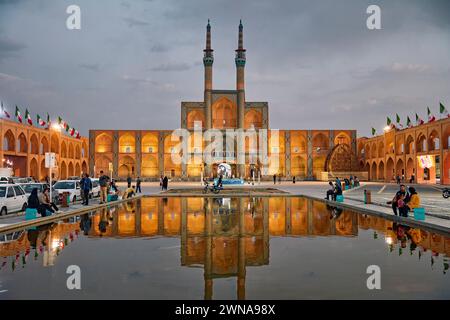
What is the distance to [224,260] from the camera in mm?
6414

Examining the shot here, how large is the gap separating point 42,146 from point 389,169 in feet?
144

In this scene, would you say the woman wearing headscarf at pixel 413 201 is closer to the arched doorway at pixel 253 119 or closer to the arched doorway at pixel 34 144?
the arched doorway at pixel 34 144

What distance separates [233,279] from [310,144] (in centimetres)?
5324

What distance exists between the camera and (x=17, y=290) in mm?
4766

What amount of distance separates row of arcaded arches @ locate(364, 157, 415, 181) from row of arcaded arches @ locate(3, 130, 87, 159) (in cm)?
4008

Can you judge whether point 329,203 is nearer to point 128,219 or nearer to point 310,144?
point 128,219

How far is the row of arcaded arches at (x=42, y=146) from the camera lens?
37125mm

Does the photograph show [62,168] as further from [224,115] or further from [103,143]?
[224,115]

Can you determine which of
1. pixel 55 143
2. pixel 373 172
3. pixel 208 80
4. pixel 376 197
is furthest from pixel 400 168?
pixel 55 143

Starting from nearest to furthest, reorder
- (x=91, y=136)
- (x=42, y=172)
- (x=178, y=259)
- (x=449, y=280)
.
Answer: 1. (x=449, y=280)
2. (x=178, y=259)
3. (x=42, y=172)
4. (x=91, y=136)

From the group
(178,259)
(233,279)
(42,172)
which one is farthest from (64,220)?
(42,172)

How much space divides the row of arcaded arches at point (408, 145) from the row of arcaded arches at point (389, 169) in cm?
113

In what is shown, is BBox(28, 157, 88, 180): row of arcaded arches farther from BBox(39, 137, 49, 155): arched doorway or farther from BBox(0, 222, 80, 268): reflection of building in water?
BBox(0, 222, 80, 268): reflection of building in water

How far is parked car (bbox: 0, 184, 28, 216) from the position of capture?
12346 mm
